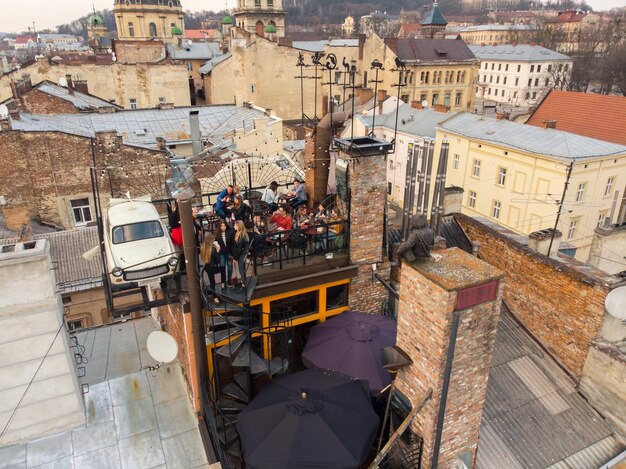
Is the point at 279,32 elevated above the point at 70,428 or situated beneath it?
elevated above

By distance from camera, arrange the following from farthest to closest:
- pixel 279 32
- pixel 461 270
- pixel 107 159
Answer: pixel 279 32
pixel 107 159
pixel 461 270

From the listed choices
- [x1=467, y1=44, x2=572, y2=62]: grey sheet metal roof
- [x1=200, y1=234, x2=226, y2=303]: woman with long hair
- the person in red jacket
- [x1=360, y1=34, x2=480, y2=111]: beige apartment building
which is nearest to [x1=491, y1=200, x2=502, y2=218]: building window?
the person in red jacket

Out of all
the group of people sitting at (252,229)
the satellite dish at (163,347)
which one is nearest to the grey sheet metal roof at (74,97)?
the group of people sitting at (252,229)

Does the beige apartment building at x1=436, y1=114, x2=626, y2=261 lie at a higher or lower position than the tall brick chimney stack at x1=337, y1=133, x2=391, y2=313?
lower

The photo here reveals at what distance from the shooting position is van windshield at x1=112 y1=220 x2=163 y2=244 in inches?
392

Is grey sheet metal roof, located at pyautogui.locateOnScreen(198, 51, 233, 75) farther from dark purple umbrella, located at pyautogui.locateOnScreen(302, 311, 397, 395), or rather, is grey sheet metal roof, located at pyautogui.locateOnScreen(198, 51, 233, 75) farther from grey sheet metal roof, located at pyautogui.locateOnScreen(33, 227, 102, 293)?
dark purple umbrella, located at pyautogui.locateOnScreen(302, 311, 397, 395)

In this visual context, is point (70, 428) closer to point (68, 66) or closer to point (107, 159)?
point (107, 159)

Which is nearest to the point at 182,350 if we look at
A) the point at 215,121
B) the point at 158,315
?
the point at 158,315

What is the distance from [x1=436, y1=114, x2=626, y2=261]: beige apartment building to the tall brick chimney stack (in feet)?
53.0

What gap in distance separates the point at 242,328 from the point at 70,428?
3.95 metres

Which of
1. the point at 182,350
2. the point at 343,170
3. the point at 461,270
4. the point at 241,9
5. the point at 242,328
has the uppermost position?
the point at 241,9

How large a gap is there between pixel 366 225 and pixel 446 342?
380 cm

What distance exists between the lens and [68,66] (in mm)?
37562

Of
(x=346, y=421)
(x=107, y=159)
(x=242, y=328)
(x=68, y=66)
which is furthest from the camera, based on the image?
(x=68, y=66)
